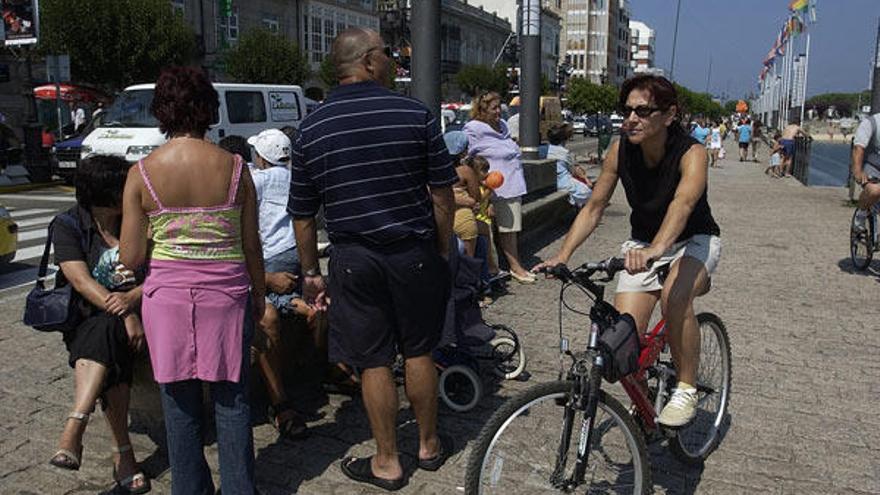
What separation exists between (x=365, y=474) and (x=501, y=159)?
4.58 metres

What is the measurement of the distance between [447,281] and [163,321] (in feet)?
3.94

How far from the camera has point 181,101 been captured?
9.46ft

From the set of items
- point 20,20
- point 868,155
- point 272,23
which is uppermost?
point 272,23

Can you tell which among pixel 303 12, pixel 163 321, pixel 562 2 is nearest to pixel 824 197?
pixel 163 321

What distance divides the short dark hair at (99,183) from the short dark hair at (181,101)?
22.8 inches

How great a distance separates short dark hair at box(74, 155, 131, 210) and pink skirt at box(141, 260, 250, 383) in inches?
24.5

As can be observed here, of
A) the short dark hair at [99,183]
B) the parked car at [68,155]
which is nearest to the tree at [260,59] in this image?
the parked car at [68,155]

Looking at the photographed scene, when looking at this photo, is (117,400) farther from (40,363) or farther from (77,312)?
(40,363)

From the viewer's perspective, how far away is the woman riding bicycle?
10.5 feet

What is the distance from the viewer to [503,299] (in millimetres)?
7070

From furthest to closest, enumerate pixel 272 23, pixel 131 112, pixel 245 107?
pixel 272 23 < pixel 245 107 < pixel 131 112

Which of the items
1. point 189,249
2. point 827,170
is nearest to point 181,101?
point 189,249

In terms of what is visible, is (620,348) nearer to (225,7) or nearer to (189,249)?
(189,249)

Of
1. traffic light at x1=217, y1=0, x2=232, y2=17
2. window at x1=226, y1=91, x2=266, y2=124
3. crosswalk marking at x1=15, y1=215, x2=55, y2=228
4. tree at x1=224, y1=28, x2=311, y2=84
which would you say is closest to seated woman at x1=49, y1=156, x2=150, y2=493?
crosswalk marking at x1=15, y1=215, x2=55, y2=228
